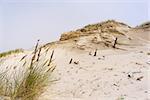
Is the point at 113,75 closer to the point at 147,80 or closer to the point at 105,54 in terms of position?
the point at 147,80

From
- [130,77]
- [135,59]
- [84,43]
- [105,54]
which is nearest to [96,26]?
[84,43]

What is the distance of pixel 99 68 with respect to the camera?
9.10 m

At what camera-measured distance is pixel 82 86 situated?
321 inches

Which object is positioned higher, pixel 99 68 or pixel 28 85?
pixel 28 85

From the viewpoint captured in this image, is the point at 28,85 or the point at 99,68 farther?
the point at 99,68

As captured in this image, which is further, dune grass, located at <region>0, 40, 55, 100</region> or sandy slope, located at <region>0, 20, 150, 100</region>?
sandy slope, located at <region>0, 20, 150, 100</region>

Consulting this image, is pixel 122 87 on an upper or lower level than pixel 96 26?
lower

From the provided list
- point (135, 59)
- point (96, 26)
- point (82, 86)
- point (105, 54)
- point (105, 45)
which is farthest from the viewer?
point (96, 26)

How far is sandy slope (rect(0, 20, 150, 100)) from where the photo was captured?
7.38m

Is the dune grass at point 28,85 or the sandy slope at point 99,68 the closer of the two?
the dune grass at point 28,85

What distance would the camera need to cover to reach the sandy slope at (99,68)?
7.38 meters

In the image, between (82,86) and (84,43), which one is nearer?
(82,86)

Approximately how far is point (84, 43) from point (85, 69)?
186cm

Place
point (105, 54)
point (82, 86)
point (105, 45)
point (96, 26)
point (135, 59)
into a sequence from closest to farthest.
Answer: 1. point (82, 86)
2. point (135, 59)
3. point (105, 54)
4. point (105, 45)
5. point (96, 26)
